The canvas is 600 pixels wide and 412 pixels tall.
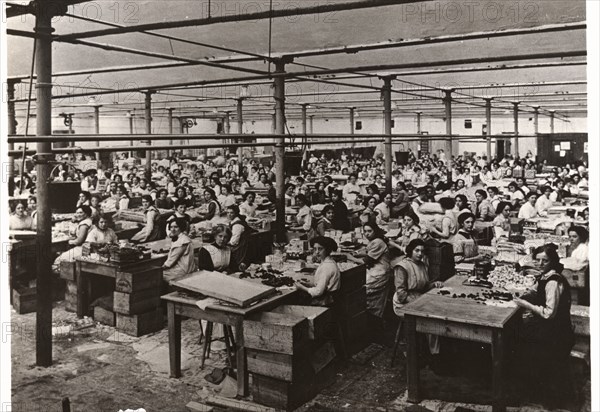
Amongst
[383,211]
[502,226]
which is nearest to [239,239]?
[383,211]

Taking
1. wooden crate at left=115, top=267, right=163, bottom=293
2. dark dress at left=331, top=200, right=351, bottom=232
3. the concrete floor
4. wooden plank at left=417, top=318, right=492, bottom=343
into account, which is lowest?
the concrete floor

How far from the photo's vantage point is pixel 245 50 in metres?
8.12

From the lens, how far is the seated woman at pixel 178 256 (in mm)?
7051

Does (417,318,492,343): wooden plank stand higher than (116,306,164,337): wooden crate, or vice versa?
(417,318,492,343): wooden plank

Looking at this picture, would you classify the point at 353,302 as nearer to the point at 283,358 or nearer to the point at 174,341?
the point at 283,358

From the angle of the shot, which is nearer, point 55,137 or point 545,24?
point 55,137

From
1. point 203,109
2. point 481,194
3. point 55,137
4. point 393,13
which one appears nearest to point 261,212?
point 481,194

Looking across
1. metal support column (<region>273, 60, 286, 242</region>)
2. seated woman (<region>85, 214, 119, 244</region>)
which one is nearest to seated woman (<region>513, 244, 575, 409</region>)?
metal support column (<region>273, 60, 286, 242</region>)

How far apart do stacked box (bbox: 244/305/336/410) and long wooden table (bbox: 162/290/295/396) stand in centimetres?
10

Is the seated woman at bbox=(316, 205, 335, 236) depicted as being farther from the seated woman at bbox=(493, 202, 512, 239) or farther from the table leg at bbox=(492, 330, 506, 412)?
the table leg at bbox=(492, 330, 506, 412)

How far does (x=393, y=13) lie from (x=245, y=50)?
2763 mm

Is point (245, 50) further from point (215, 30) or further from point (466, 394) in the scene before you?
point (466, 394)

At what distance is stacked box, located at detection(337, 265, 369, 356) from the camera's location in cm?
591

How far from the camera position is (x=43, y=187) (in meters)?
5.59
